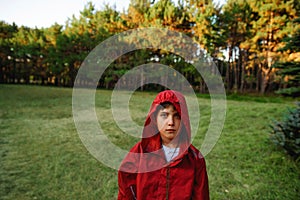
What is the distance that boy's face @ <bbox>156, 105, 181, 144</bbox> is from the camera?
155cm

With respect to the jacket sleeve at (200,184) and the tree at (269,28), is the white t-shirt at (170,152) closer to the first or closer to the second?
the jacket sleeve at (200,184)

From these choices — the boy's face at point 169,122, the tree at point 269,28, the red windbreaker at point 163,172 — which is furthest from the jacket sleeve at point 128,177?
the tree at point 269,28

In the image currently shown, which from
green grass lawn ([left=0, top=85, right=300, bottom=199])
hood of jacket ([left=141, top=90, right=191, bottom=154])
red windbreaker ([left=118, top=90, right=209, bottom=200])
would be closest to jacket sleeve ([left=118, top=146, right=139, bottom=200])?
red windbreaker ([left=118, top=90, right=209, bottom=200])

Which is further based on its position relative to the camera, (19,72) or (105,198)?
Answer: (19,72)

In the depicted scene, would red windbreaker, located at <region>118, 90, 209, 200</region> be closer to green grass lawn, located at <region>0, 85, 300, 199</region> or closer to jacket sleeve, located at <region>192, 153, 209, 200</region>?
jacket sleeve, located at <region>192, 153, 209, 200</region>

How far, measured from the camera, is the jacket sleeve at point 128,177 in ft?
5.08

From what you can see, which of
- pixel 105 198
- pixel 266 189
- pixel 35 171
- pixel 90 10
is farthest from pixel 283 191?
pixel 90 10

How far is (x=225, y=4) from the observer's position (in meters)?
21.7

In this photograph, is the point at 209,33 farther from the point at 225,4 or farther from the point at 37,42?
the point at 37,42

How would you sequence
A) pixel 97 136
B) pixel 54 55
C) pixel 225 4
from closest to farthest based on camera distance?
pixel 97 136 < pixel 225 4 < pixel 54 55

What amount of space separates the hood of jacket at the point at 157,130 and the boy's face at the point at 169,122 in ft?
0.13

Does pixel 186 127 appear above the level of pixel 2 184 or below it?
above

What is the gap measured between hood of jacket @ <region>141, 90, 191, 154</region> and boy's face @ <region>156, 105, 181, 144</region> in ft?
0.13

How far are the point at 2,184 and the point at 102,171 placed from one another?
1.66m
